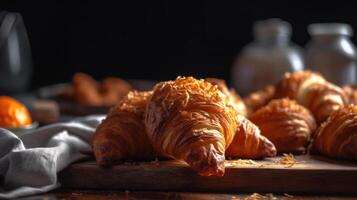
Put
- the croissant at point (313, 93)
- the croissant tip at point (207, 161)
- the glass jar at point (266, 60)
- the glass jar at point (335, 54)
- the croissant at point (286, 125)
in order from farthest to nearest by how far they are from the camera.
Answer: the glass jar at point (266, 60), the glass jar at point (335, 54), the croissant at point (313, 93), the croissant at point (286, 125), the croissant tip at point (207, 161)

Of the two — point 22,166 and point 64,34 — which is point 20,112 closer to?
point 22,166

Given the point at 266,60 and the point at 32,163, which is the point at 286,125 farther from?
the point at 266,60

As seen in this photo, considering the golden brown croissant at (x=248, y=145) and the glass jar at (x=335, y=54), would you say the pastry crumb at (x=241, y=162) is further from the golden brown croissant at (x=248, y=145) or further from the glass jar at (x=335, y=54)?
the glass jar at (x=335, y=54)

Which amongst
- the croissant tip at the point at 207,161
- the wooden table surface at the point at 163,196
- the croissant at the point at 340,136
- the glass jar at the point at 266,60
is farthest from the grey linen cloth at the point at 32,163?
the glass jar at the point at 266,60

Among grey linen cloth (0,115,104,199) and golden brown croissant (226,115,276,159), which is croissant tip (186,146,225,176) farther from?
grey linen cloth (0,115,104,199)

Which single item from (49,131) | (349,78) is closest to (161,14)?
(349,78)

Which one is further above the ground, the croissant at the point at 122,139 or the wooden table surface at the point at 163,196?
the croissant at the point at 122,139

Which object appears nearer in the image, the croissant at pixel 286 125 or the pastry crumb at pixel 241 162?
the pastry crumb at pixel 241 162

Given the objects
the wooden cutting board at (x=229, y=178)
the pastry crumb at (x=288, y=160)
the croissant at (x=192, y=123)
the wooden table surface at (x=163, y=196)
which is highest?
the croissant at (x=192, y=123)

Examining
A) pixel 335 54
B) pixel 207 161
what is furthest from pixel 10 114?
pixel 335 54
